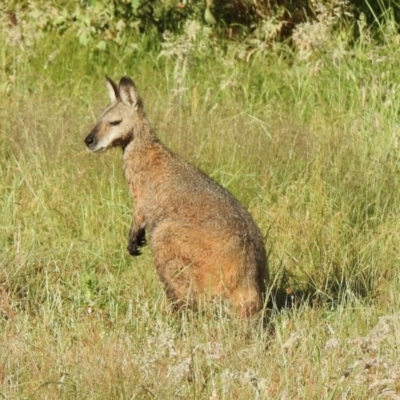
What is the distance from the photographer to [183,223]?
20.3ft

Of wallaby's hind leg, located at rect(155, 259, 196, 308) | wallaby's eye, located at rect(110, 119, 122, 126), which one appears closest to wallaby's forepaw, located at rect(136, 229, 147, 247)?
wallaby's hind leg, located at rect(155, 259, 196, 308)

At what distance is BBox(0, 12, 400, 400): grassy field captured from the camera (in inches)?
196

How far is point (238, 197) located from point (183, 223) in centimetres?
149

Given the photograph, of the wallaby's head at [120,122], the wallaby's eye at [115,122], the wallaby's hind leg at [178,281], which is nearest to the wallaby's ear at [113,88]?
the wallaby's head at [120,122]

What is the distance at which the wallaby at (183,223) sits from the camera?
231 inches

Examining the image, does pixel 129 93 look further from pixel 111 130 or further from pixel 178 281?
pixel 178 281

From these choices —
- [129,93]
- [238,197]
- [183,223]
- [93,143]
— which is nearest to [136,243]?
[183,223]

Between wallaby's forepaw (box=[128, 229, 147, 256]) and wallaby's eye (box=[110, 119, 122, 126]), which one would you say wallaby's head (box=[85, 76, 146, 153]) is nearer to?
wallaby's eye (box=[110, 119, 122, 126])

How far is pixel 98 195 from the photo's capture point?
300 inches

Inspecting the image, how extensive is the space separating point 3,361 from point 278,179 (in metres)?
3.05

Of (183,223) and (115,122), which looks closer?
(183,223)

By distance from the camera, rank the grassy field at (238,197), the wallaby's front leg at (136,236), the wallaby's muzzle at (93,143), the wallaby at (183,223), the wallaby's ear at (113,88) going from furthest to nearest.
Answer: the wallaby's ear at (113,88), the wallaby's muzzle at (93,143), the wallaby's front leg at (136,236), the wallaby at (183,223), the grassy field at (238,197)

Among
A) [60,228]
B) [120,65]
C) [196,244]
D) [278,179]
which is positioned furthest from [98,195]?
[120,65]

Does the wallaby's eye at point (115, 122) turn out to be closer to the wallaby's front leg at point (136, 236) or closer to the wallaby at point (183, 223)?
the wallaby at point (183, 223)
